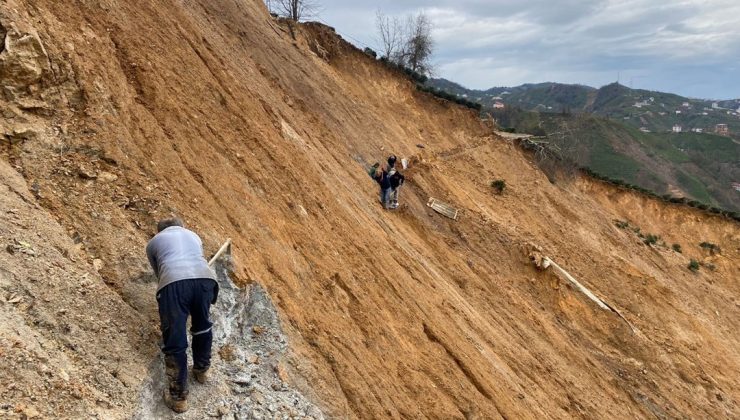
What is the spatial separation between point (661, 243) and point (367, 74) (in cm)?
1723

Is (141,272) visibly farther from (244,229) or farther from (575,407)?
(575,407)

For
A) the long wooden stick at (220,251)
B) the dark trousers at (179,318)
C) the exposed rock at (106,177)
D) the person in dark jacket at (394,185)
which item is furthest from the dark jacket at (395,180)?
the dark trousers at (179,318)

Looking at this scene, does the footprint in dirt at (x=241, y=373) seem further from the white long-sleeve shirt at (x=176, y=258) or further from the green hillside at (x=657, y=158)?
the green hillside at (x=657, y=158)

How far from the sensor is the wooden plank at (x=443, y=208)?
1573 cm

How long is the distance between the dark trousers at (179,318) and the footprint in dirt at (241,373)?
23 cm

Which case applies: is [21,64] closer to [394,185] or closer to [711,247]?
[394,185]

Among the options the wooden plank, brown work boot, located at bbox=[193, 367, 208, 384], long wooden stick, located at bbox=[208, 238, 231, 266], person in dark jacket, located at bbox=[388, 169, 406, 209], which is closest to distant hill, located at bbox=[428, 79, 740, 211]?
the wooden plank

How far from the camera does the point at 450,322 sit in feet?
31.9

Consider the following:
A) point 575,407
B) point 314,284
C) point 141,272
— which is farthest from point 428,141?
point 141,272

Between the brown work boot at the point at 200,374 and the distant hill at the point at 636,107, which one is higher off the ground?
the distant hill at the point at 636,107

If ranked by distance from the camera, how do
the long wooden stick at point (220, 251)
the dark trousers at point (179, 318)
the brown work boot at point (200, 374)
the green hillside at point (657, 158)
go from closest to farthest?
the dark trousers at point (179, 318)
the brown work boot at point (200, 374)
the long wooden stick at point (220, 251)
the green hillside at point (657, 158)

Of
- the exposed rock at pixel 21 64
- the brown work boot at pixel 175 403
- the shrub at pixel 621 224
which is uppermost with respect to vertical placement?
the exposed rock at pixel 21 64

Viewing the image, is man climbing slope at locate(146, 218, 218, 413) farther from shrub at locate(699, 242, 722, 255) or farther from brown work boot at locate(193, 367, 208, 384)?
shrub at locate(699, 242, 722, 255)

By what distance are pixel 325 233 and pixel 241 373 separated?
4.12 metres
